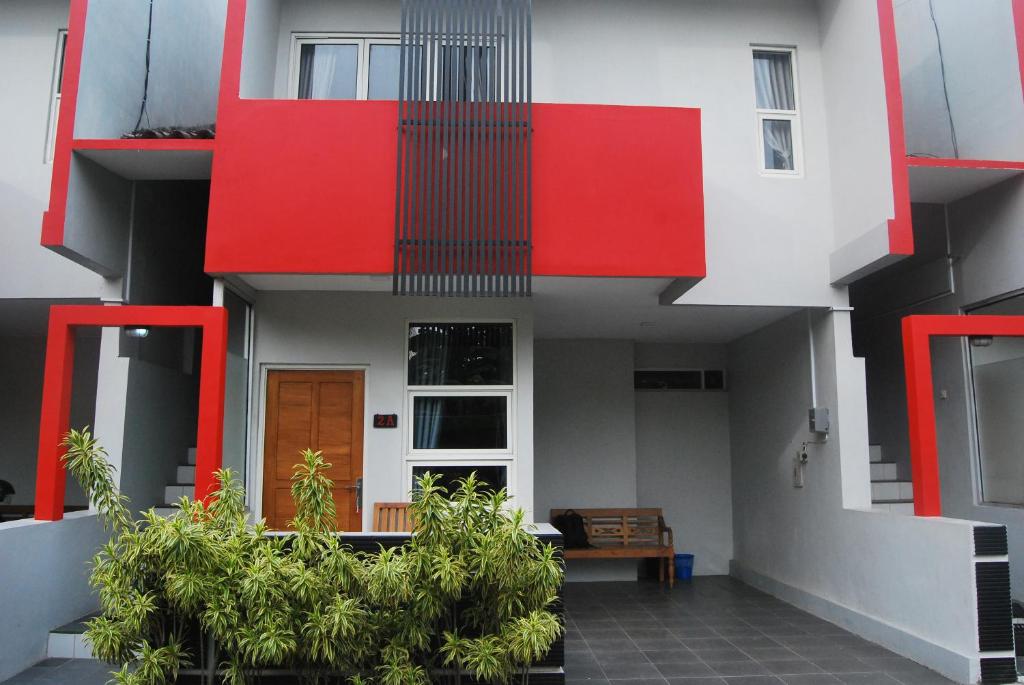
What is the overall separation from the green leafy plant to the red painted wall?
2221 mm

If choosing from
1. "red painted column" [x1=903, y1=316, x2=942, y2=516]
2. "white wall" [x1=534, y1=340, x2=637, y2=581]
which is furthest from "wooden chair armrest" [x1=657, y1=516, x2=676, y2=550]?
"red painted column" [x1=903, y1=316, x2=942, y2=516]

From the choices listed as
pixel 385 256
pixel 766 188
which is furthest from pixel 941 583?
pixel 385 256

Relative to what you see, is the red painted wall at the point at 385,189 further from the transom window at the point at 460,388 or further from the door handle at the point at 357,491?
the door handle at the point at 357,491

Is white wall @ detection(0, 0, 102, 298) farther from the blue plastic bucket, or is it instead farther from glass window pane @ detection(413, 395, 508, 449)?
the blue plastic bucket

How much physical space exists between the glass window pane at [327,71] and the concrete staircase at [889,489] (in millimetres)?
6851

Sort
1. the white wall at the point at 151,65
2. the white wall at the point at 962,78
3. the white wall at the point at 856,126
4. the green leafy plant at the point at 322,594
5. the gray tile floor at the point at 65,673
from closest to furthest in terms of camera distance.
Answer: the green leafy plant at the point at 322,594, the gray tile floor at the point at 65,673, the white wall at the point at 151,65, the white wall at the point at 856,126, the white wall at the point at 962,78

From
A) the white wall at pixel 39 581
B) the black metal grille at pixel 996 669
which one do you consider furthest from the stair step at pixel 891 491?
the white wall at pixel 39 581

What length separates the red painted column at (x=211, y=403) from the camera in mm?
6027

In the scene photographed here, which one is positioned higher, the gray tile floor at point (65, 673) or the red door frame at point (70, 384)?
the red door frame at point (70, 384)

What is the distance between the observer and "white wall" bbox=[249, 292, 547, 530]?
7422 millimetres

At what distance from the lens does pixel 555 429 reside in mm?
10164

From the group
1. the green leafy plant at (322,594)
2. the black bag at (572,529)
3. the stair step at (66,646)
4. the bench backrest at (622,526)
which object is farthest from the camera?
the bench backrest at (622,526)

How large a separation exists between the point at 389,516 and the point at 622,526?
368 centimetres

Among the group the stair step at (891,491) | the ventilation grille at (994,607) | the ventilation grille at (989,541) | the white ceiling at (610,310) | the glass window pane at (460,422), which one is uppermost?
the white ceiling at (610,310)
